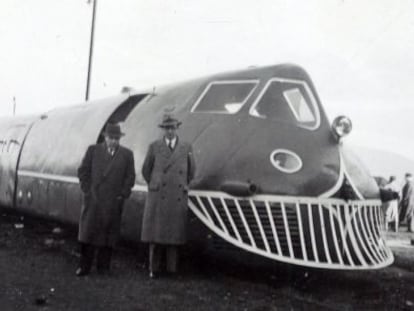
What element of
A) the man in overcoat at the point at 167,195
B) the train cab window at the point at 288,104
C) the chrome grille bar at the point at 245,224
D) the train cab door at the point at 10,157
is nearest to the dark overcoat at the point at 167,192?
the man in overcoat at the point at 167,195

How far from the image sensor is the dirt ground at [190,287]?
566 cm

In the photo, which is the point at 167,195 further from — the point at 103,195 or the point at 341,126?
the point at 341,126

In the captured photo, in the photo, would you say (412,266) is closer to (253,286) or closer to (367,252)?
(367,252)

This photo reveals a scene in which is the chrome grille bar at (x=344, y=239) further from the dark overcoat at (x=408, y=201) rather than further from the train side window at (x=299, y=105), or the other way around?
the dark overcoat at (x=408, y=201)

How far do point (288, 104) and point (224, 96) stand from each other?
0.83 meters

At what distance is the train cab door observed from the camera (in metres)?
12.7

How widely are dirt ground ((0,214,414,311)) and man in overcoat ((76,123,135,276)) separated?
0.32 metres

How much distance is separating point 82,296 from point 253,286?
185cm

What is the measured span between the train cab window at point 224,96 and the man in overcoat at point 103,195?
3.88 feet

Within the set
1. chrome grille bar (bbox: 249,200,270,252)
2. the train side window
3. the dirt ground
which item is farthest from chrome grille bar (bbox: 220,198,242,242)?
the train side window

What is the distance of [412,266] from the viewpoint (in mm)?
9438

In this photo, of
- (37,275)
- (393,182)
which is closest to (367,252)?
(37,275)

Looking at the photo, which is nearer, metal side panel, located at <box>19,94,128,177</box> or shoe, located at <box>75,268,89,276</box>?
shoe, located at <box>75,268,89,276</box>

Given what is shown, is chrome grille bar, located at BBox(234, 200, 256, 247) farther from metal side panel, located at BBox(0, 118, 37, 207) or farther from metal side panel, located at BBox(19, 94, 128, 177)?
metal side panel, located at BBox(0, 118, 37, 207)
